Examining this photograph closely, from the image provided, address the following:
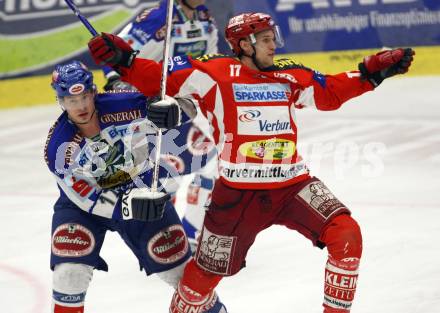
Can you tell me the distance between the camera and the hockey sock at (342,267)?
4133mm

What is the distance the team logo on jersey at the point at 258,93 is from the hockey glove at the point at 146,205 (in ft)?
1.91

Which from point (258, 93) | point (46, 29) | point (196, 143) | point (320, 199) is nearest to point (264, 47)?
point (258, 93)

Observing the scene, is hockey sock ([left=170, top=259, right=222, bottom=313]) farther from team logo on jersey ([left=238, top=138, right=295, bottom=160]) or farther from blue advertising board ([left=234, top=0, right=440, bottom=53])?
blue advertising board ([left=234, top=0, right=440, bottom=53])

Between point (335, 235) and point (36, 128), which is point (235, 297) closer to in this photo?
point (335, 235)

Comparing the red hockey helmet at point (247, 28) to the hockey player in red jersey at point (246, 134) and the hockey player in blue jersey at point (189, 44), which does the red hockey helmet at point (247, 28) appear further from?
the hockey player in blue jersey at point (189, 44)

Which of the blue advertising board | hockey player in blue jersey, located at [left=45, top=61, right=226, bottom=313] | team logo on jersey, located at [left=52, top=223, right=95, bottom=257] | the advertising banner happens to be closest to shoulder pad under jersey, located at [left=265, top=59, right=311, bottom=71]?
hockey player in blue jersey, located at [left=45, top=61, right=226, bottom=313]

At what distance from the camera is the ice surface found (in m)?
5.43

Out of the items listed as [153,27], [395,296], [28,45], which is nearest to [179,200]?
[153,27]

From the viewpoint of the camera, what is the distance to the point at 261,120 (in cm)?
439

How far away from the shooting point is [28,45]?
11.2m

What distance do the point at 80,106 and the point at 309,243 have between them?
2.43 m

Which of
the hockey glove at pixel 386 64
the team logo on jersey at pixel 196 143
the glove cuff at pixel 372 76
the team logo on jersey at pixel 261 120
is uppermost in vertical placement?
the hockey glove at pixel 386 64

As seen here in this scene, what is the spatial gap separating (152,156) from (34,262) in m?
1.62

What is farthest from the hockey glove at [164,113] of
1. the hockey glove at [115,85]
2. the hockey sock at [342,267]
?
the hockey glove at [115,85]
